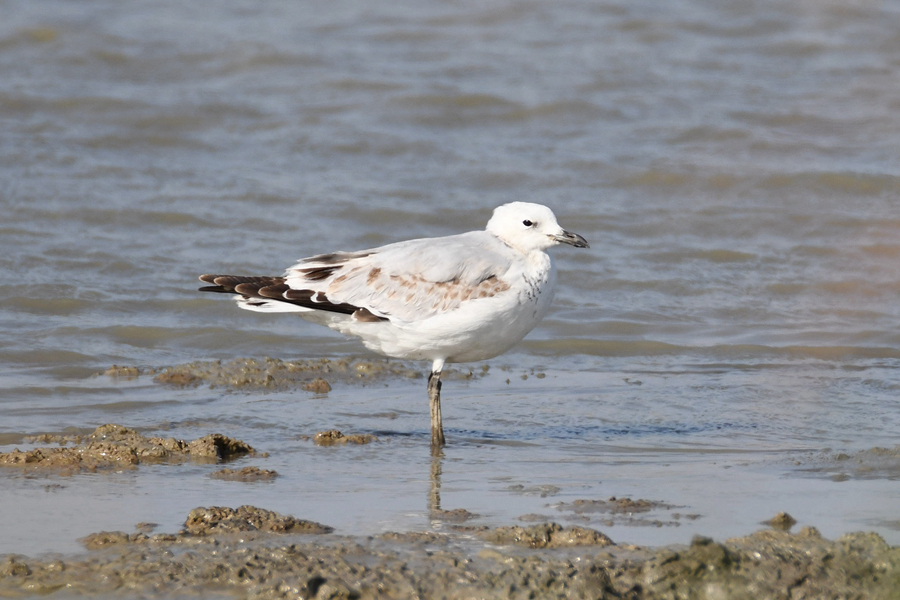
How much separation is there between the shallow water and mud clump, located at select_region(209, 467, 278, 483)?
0.09 metres

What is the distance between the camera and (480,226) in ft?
34.4

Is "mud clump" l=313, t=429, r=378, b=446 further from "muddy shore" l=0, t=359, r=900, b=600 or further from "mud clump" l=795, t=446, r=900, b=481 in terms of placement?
"mud clump" l=795, t=446, r=900, b=481

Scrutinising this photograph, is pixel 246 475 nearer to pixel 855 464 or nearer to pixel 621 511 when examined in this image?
pixel 621 511

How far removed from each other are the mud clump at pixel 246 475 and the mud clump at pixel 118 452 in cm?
29

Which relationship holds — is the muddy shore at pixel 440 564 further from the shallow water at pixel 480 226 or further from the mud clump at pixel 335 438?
the mud clump at pixel 335 438

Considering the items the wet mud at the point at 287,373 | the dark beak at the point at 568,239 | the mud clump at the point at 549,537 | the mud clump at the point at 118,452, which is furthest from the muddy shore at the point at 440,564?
the wet mud at the point at 287,373

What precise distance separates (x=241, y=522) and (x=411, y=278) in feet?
7.45

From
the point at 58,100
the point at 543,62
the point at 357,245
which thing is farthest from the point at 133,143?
the point at 543,62

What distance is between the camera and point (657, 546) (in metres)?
3.82

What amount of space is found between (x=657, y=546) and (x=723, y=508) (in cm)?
66

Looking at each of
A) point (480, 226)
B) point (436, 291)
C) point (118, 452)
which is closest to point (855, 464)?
point (436, 291)

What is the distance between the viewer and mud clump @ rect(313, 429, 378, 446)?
5.57 meters

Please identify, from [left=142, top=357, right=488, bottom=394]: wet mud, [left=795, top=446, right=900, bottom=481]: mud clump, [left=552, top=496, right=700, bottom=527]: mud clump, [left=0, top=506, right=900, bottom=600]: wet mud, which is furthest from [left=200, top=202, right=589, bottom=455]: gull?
[left=0, top=506, right=900, bottom=600]: wet mud

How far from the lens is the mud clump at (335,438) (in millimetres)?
5570
